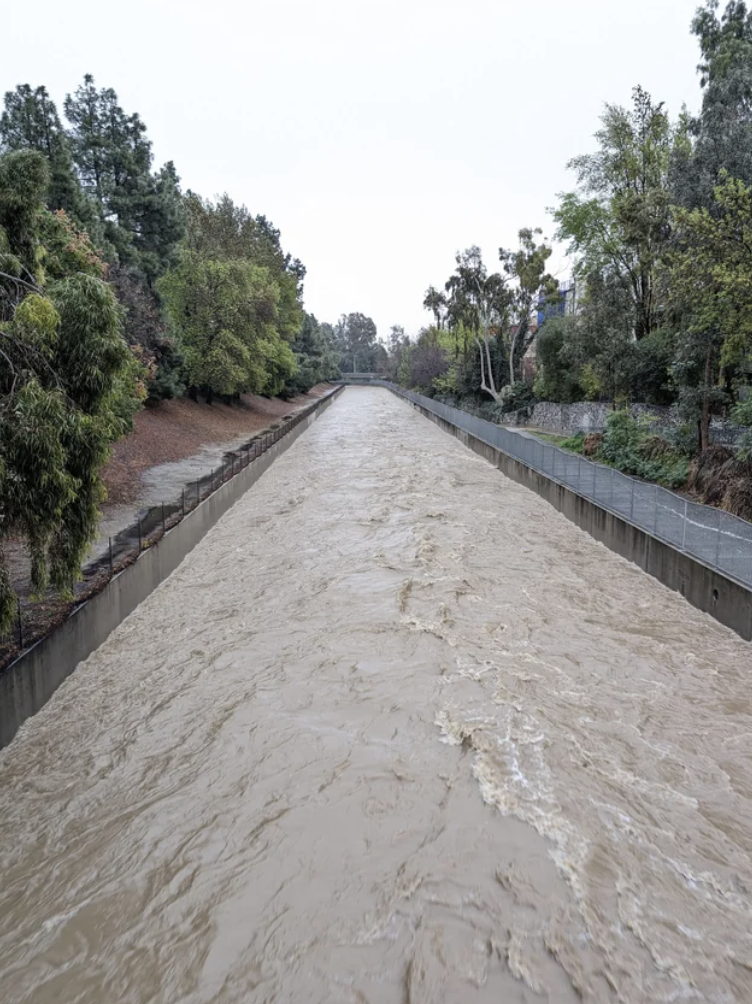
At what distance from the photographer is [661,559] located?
1516cm

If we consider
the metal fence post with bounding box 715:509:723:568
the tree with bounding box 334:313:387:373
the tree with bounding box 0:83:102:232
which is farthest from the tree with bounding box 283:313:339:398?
the tree with bounding box 334:313:387:373

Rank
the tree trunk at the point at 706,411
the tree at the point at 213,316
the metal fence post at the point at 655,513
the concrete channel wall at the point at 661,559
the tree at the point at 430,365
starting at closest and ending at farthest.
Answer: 1. the concrete channel wall at the point at 661,559
2. the metal fence post at the point at 655,513
3. the tree trunk at the point at 706,411
4. the tree at the point at 213,316
5. the tree at the point at 430,365

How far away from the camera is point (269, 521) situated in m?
22.1

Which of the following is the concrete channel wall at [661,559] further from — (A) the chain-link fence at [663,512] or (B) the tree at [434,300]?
(B) the tree at [434,300]

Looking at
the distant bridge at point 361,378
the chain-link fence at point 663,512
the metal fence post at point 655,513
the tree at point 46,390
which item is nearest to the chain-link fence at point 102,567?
the tree at point 46,390

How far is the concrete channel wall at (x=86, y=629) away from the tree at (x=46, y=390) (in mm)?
1433

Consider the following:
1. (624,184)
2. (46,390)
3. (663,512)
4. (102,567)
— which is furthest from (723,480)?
(624,184)

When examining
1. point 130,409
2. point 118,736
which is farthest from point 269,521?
point 118,736

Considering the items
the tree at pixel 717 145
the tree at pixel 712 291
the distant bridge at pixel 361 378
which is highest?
the tree at pixel 717 145

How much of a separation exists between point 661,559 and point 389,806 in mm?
9657

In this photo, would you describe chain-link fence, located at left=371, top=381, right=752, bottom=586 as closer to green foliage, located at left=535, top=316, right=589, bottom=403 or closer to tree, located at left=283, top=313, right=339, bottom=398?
green foliage, located at left=535, top=316, right=589, bottom=403

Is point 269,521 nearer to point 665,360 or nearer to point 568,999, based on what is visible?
point 568,999

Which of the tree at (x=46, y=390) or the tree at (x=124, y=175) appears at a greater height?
the tree at (x=124, y=175)

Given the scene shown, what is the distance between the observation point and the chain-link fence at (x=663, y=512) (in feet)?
41.3
